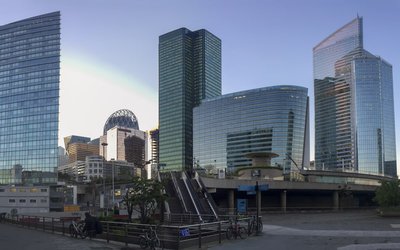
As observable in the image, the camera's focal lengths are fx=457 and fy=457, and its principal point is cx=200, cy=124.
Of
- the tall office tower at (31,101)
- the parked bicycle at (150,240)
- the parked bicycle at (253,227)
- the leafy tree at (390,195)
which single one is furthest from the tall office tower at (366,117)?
the parked bicycle at (150,240)

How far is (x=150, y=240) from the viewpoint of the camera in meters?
20.1

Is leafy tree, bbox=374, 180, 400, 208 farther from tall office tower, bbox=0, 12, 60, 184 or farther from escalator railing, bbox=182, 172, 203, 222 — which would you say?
tall office tower, bbox=0, 12, 60, 184

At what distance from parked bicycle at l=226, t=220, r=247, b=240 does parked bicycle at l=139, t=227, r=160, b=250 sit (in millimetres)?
5598

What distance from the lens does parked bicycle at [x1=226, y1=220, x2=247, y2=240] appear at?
24.7 m

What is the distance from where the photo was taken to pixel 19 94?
174875 mm

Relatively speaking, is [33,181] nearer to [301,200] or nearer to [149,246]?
[301,200]

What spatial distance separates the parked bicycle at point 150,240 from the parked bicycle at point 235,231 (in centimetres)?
560

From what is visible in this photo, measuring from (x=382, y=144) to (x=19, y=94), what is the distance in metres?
148

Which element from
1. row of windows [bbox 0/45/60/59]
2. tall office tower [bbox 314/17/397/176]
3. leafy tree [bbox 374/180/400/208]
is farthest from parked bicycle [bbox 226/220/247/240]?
tall office tower [bbox 314/17/397/176]

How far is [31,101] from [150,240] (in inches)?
6457

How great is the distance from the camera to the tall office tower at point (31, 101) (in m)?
168

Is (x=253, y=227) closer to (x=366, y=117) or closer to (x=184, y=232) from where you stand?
(x=184, y=232)

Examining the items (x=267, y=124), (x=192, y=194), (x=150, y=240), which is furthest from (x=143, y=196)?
(x=267, y=124)

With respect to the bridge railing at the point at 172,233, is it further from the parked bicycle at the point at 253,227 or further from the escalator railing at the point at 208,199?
the escalator railing at the point at 208,199
